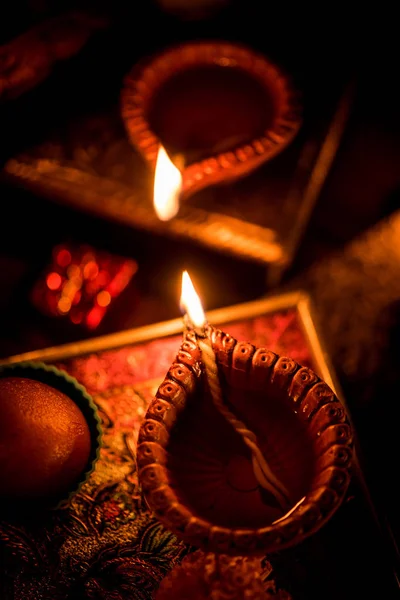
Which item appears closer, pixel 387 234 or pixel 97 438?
pixel 97 438

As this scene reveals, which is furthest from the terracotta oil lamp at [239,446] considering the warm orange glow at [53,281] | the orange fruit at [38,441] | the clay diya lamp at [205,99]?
the warm orange glow at [53,281]

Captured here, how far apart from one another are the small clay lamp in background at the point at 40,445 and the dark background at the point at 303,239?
60cm

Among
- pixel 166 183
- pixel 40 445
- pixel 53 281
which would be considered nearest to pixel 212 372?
pixel 40 445

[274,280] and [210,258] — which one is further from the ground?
[210,258]

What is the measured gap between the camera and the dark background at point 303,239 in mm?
1770

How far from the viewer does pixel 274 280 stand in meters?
1.89

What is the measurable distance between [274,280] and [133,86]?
712 mm

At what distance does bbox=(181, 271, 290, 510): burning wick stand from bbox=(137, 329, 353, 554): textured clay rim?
0.03 metres

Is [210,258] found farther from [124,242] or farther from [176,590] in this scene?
[176,590]

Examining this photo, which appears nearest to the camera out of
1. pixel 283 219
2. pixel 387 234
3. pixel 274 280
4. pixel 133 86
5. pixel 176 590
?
pixel 176 590

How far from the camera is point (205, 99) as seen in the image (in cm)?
169

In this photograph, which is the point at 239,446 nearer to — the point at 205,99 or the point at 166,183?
the point at 166,183

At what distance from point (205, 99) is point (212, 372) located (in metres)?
0.92

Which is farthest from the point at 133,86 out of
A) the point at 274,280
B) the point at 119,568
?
the point at 119,568
